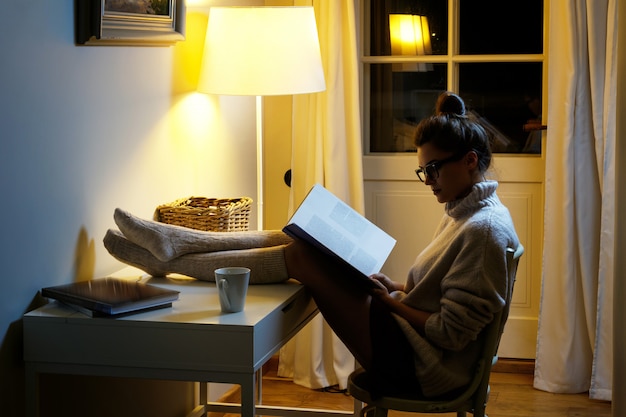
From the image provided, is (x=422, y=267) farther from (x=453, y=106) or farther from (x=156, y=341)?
(x=156, y=341)

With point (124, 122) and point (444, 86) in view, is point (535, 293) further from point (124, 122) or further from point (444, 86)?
point (124, 122)

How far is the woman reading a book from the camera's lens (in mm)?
1975

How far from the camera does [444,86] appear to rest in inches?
141

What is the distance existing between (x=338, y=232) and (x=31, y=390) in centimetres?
80

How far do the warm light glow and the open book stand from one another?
1.41 metres

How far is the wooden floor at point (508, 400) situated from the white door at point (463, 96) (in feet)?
0.77

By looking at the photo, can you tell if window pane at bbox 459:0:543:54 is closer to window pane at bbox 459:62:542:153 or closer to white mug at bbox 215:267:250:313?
window pane at bbox 459:62:542:153

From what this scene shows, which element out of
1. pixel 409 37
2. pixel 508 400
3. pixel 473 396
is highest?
pixel 409 37

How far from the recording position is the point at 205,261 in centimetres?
217

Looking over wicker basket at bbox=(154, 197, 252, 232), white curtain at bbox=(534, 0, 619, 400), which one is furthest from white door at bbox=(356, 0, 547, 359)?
wicker basket at bbox=(154, 197, 252, 232)

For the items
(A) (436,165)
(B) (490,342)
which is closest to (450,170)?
(A) (436,165)

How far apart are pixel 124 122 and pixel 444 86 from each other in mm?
1609

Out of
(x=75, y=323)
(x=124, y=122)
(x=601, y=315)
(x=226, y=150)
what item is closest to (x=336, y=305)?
(x=75, y=323)

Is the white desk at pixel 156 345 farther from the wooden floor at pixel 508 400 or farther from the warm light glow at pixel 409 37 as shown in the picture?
the warm light glow at pixel 409 37
